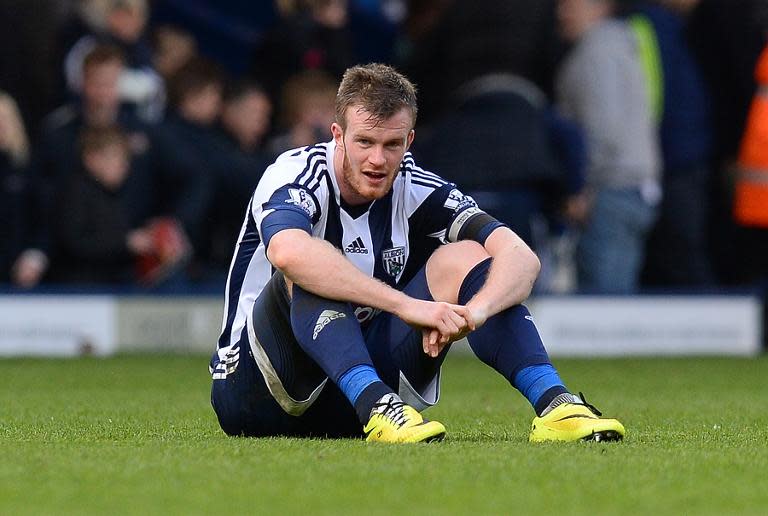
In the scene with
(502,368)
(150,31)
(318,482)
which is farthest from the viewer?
(150,31)

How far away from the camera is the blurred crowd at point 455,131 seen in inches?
485

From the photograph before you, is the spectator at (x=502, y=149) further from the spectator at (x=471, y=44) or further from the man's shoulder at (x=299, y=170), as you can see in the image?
the man's shoulder at (x=299, y=170)

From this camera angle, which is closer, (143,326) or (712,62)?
(143,326)

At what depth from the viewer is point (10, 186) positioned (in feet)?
40.2

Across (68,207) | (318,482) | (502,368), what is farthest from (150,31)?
(318,482)

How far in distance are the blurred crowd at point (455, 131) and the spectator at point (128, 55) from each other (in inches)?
0.7

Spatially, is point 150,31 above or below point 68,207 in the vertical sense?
above

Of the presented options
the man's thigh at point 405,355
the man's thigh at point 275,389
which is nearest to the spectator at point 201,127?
the man's thigh at point 275,389

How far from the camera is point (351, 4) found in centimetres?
1534

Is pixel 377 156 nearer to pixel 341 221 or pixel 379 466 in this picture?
pixel 341 221

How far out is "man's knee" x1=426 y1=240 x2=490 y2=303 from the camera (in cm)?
579

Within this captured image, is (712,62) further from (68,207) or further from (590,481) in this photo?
(590,481)

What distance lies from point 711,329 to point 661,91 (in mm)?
1846

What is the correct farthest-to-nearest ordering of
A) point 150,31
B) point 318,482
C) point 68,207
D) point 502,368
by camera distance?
point 150,31 → point 68,207 → point 502,368 → point 318,482
